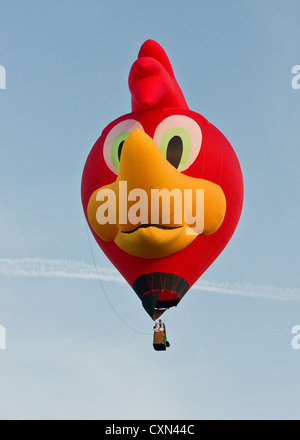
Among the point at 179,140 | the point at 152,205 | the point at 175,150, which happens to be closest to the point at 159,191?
the point at 152,205

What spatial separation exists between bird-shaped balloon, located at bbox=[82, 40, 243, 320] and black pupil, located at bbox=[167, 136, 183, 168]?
2cm

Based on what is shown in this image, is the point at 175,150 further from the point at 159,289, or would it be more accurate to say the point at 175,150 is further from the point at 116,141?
the point at 159,289

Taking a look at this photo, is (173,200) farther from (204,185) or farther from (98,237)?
(98,237)

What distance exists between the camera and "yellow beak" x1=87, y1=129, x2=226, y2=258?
17047mm

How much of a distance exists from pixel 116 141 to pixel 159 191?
2.21m

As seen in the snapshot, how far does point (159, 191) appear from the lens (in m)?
17.2

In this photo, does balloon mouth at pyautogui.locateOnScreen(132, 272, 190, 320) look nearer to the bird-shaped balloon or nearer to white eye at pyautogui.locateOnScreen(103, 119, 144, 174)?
the bird-shaped balloon

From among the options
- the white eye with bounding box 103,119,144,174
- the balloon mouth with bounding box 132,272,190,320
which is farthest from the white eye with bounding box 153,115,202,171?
the balloon mouth with bounding box 132,272,190,320

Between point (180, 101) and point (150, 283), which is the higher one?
point (180, 101)

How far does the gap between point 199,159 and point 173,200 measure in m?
1.33

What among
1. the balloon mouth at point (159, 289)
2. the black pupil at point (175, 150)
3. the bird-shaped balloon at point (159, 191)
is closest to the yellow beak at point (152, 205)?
the bird-shaped balloon at point (159, 191)

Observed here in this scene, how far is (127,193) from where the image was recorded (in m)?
17.3

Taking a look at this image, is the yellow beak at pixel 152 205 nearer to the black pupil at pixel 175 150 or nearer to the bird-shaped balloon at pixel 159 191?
the bird-shaped balloon at pixel 159 191

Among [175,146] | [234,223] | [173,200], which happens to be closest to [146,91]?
[175,146]
